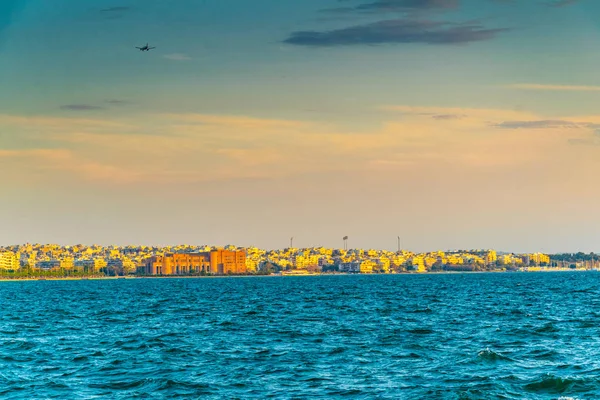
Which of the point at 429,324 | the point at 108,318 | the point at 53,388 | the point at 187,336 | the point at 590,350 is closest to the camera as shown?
the point at 53,388

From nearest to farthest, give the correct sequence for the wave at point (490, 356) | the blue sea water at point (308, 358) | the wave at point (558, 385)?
the wave at point (558, 385), the blue sea water at point (308, 358), the wave at point (490, 356)

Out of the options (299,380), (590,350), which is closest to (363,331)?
(590,350)

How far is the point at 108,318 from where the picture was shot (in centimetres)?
6969

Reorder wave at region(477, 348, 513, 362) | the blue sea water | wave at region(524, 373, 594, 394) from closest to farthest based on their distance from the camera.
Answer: wave at region(524, 373, 594, 394)
the blue sea water
wave at region(477, 348, 513, 362)

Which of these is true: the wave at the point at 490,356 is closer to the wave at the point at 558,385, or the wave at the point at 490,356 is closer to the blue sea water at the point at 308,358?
the blue sea water at the point at 308,358

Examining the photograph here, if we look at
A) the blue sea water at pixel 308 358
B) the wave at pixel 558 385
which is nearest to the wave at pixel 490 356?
the blue sea water at pixel 308 358

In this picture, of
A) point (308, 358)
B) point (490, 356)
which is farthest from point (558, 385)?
point (308, 358)

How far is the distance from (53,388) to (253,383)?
7716 millimetres

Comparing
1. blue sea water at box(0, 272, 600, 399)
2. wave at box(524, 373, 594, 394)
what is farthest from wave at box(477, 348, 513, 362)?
wave at box(524, 373, 594, 394)

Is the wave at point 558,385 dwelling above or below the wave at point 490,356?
below

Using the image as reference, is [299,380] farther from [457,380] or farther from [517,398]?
[517,398]

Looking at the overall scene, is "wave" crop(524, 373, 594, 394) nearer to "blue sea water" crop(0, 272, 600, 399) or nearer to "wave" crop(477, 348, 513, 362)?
"blue sea water" crop(0, 272, 600, 399)

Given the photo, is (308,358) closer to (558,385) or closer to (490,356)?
(490,356)

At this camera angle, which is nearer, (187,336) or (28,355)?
(28,355)
